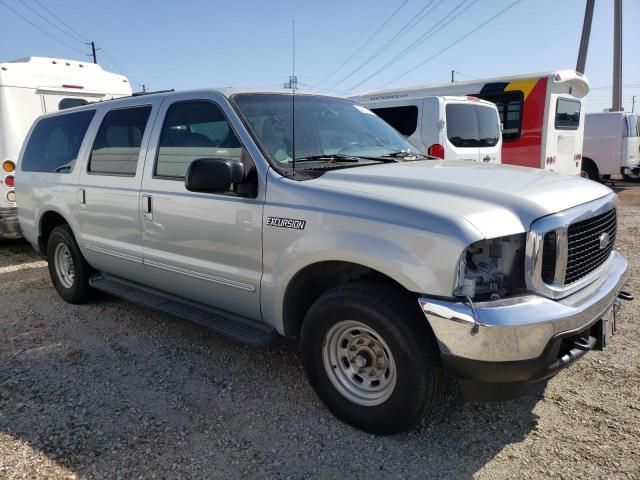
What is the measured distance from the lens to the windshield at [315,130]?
11.0 ft

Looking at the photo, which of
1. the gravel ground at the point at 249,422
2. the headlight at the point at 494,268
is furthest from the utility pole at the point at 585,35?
the headlight at the point at 494,268

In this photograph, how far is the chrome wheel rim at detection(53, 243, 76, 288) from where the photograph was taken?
532 centimetres

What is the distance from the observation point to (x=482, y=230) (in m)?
2.34

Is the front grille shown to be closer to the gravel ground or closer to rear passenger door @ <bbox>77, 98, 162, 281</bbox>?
the gravel ground

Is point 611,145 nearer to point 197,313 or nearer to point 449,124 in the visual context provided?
point 449,124

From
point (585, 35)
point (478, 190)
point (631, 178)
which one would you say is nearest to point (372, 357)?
point (478, 190)

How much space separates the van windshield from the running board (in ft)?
20.6

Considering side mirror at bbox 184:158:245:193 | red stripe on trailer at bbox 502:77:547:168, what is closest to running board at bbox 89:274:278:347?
side mirror at bbox 184:158:245:193

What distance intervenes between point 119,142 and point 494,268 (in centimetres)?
330

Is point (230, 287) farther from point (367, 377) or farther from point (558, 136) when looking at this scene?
point (558, 136)

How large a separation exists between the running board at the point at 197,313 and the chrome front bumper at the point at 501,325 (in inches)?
48.7

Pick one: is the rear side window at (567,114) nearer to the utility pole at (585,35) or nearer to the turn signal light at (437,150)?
the turn signal light at (437,150)

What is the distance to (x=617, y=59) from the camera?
75.9 feet

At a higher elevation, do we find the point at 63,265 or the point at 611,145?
the point at 611,145
